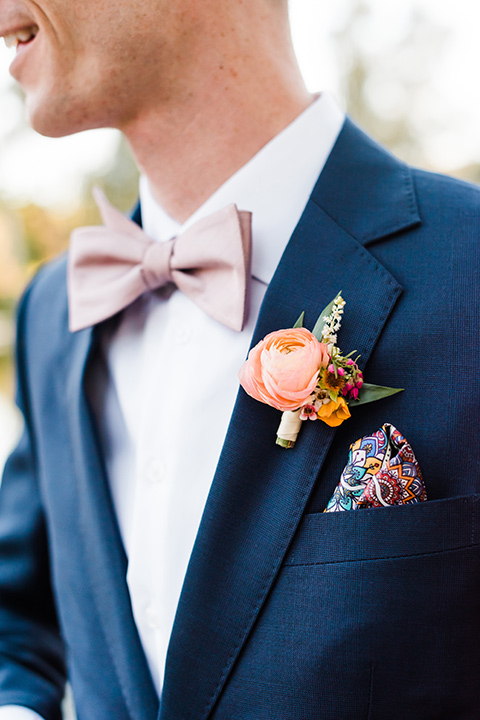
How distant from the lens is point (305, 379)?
911 millimetres

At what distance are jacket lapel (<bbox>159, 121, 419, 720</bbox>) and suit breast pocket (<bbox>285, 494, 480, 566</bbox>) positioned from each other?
8 centimetres

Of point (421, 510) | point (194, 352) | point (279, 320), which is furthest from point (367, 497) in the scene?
point (194, 352)

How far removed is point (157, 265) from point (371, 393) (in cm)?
50

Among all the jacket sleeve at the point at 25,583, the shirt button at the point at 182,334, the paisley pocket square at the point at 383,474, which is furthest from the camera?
the jacket sleeve at the point at 25,583

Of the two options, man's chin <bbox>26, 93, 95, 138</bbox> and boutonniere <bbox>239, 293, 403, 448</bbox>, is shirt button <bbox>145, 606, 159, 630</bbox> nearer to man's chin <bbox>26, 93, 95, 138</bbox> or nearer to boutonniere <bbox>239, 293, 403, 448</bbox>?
boutonniere <bbox>239, 293, 403, 448</bbox>

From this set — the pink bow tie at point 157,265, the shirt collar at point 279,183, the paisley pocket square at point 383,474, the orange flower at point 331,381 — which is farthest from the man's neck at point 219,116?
the paisley pocket square at point 383,474

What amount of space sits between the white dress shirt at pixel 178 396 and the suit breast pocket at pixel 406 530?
28cm

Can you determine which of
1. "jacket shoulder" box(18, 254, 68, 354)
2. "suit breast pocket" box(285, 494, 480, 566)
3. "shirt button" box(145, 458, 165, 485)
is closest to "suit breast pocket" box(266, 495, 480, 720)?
"suit breast pocket" box(285, 494, 480, 566)

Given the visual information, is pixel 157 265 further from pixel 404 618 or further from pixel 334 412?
pixel 404 618

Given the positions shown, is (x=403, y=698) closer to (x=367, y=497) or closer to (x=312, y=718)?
(x=312, y=718)

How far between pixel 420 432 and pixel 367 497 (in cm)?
13

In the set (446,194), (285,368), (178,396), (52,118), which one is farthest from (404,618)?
(52,118)

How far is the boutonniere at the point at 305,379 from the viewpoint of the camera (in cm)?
91

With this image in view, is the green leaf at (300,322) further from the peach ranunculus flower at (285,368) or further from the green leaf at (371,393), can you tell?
the green leaf at (371,393)
